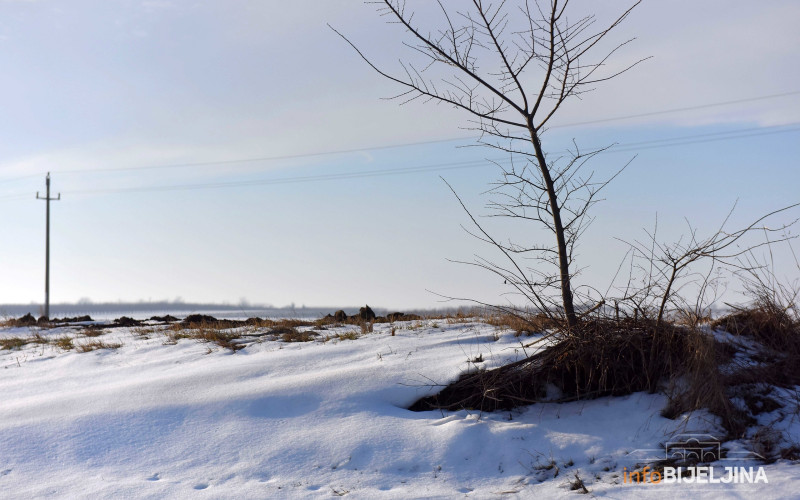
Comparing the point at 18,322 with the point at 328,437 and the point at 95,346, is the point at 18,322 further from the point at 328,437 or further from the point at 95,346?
the point at 328,437

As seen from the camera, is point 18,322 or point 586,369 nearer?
point 586,369

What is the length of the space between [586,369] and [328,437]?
2.34 meters

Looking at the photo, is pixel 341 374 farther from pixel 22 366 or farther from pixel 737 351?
pixel 22 366

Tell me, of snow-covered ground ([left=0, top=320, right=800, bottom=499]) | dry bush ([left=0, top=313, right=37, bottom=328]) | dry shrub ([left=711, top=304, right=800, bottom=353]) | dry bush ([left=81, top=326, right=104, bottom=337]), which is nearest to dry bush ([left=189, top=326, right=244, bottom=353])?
snow-covered ground ([left=0, top=320, right=800, bottom=499])

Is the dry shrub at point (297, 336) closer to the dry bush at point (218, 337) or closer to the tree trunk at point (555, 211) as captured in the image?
the dry bush at point (218, 337)

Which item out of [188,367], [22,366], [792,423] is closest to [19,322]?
[22,366]

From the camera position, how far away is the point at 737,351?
591 centimetres

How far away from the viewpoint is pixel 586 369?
5.57 meters

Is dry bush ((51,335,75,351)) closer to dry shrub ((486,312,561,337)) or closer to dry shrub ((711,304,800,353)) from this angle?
dry shrub ((486,312,561,337))

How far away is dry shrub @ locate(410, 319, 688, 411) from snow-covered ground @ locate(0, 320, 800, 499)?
13cm
